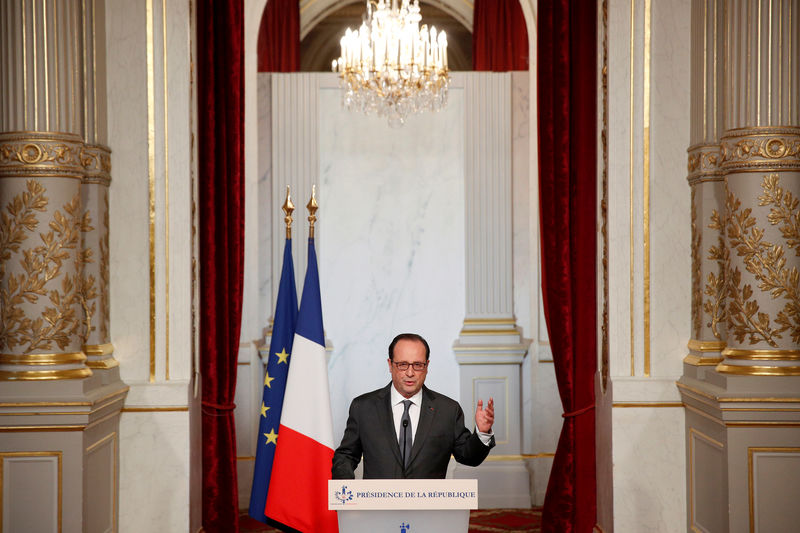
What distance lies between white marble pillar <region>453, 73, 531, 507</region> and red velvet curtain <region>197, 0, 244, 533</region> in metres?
2.30

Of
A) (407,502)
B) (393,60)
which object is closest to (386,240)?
(393,60)

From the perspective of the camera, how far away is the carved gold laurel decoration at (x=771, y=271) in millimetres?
4062

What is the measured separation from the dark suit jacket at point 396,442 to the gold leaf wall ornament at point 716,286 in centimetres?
173

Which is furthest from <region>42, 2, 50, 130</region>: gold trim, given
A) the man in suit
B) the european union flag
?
the man in suit

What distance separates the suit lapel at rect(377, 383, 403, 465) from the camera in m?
3.56

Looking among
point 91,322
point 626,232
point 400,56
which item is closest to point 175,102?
point 91,322

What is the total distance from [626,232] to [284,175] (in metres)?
3.09

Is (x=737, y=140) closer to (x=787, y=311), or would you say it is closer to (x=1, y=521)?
(x=787, y=311)

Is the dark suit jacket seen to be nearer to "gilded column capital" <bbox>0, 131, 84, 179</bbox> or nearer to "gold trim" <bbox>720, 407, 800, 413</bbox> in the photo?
"gold trim" <bbox>720, 407, 800, 413</bbox>

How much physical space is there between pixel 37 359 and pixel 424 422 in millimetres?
1948

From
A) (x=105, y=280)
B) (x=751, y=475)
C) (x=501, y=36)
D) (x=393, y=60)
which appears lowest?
(x=751, y=475)

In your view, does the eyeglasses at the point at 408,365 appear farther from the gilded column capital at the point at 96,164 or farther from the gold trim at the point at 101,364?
the gilded column capital at the point at 96,164

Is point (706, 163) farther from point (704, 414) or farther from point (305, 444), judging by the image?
point (305, 444)

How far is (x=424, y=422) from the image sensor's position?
→ 3.58 metres
